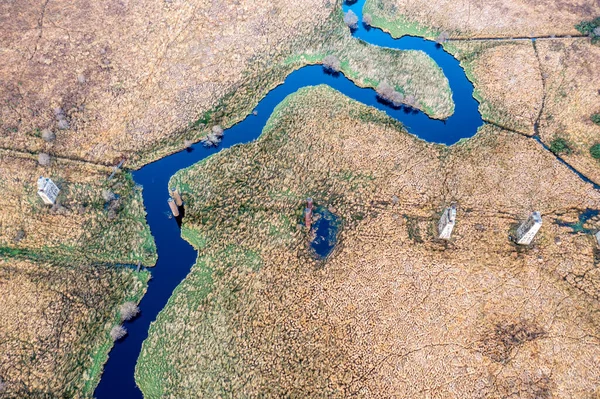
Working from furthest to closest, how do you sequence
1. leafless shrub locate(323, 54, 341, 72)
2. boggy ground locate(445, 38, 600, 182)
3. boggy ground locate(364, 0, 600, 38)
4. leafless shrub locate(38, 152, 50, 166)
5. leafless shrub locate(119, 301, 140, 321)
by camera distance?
1. boggy ground locate(364, 0, 600, 38)
2. leafless shrub locate(323, 54, 341, 72)
3. boggy ground locate(445, 38, 600, 182)
4. leafless shrub locate(38, 152, 50, 166)
5. leafless shrub locate(119, 301, 140, 321)

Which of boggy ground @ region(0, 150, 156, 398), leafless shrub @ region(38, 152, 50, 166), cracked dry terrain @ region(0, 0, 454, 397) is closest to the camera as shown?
boggy ground @ region(0, 150, 156, 398)

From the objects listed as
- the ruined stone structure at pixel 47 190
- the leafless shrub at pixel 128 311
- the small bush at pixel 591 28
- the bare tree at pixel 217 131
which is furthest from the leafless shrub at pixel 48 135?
the small bush at pixel 591 28

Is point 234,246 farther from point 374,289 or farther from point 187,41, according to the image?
point 187,41

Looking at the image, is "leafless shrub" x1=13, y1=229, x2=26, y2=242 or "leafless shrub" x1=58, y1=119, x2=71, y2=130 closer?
"leafless shrub" x1=13, y1=229, x2=26, y2=242

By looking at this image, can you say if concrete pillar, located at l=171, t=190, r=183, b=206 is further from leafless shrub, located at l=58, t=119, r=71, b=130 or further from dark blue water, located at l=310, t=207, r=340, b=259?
leafless shrub, located at l=58, t=119, r=71, b=130

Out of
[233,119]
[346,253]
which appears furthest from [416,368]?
[233,119]

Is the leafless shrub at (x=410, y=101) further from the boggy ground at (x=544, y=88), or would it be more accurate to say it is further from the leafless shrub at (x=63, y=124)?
the leafless shrub at (x=63, y=124)

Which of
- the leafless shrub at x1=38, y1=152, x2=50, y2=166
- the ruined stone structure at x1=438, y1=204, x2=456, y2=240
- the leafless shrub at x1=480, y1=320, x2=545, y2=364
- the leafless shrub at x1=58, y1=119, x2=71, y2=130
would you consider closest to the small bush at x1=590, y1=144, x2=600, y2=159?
the ruined stone structure at x1=438, y1=204, x2=456, y2=240
